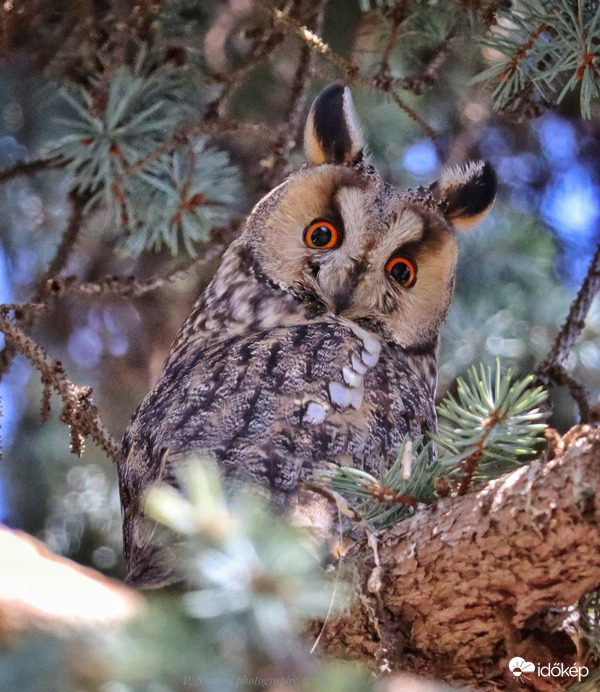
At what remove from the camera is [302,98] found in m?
2.55

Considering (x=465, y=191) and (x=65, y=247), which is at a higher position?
(x=465, y=191)

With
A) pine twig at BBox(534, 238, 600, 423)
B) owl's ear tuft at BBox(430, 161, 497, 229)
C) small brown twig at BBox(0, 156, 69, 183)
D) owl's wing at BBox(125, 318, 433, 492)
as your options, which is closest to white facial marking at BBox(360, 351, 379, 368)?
owl's wing at BBox(125, 318, 433, 492)

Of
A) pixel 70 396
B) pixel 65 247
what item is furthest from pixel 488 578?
pixel 65 247

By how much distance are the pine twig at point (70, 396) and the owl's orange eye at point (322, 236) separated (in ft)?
2.58

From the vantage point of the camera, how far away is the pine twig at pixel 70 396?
179 centimetres

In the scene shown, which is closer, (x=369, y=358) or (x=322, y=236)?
(x=369, y=358)

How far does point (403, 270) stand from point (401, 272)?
0.01 metres

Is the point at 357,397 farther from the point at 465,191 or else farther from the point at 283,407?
the point at 465,191

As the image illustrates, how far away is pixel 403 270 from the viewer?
2320mm

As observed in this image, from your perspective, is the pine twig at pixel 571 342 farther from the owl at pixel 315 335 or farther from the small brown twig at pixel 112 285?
the small brown twig at pixel 112 285


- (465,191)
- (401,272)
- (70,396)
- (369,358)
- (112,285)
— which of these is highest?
(465,191)

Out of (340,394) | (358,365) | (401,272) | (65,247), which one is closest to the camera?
(340,394)

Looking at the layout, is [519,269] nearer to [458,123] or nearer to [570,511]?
[458,123]

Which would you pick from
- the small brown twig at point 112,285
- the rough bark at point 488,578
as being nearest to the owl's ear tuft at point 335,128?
the small brown twig at point 112,285
